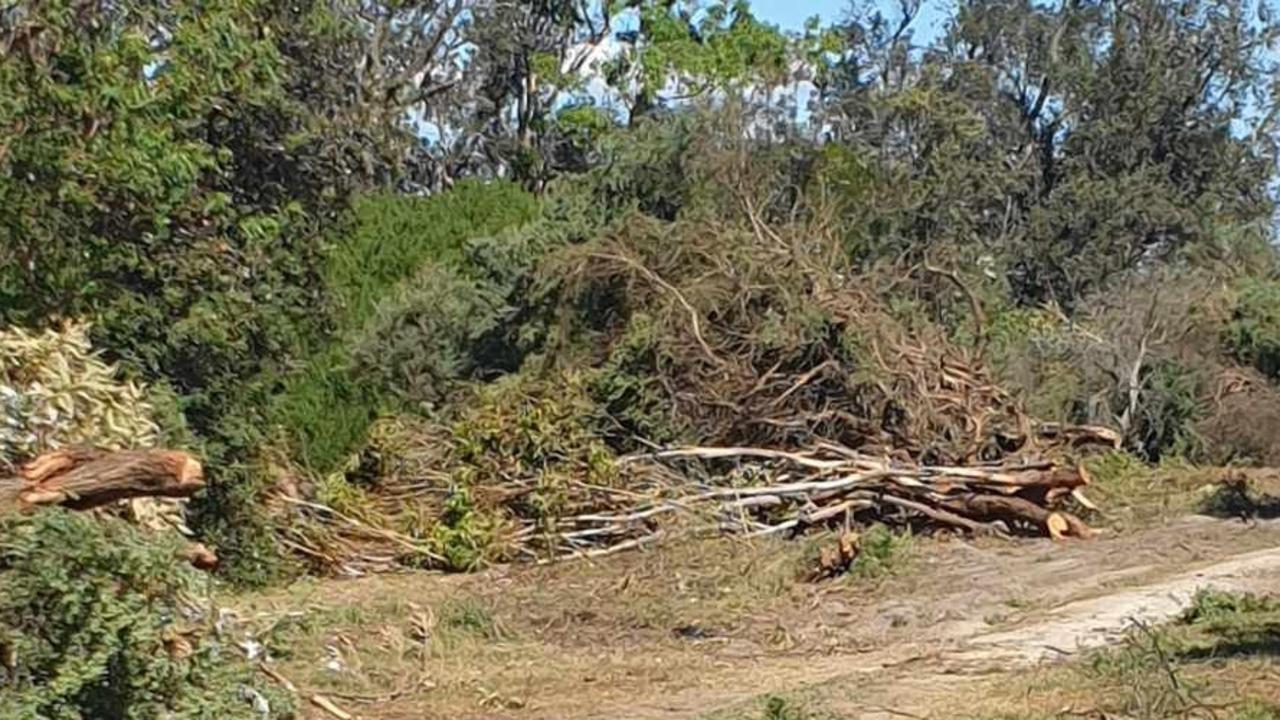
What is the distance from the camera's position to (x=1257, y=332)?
934 inches

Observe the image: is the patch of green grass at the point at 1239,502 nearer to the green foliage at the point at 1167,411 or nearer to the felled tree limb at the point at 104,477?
the green foliage at the point at 1167,411

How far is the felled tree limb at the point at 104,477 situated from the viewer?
7344 millimetres

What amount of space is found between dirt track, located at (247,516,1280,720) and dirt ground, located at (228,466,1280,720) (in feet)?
0.09

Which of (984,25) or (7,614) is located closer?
(7,614)

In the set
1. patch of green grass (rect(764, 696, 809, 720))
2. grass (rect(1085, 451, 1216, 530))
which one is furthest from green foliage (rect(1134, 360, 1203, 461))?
patch of green grass (rect(764, 696, 809, 720))

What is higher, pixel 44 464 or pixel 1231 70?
pixel 1231 70

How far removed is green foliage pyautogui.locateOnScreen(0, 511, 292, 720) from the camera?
686 centimetres

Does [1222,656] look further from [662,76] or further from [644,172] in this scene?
[662,76]

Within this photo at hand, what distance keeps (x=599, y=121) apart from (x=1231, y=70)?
15392mm

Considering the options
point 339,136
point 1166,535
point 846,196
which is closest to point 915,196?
point 846,196

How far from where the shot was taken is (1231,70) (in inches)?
1743

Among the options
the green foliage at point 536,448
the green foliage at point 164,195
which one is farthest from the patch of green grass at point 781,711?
the green foliage at point 536,448

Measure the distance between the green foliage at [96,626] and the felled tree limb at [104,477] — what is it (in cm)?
15

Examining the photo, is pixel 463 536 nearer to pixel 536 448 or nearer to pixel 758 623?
pixel 536 448
